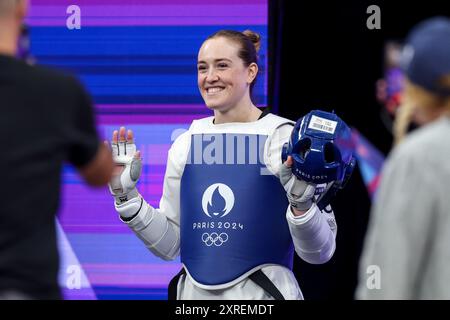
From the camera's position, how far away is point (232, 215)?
3828 mm

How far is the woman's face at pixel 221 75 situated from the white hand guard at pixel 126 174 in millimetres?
367

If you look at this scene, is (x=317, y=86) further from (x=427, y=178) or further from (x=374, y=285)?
(x=427, y=178)

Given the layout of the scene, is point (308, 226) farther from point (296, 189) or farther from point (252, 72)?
point (252, 72)

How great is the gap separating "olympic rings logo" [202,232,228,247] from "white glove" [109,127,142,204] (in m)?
0.35

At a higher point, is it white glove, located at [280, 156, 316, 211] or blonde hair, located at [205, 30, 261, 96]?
blonde hair, located at [205, 30, 261, 96]

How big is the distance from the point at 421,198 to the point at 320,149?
132cm

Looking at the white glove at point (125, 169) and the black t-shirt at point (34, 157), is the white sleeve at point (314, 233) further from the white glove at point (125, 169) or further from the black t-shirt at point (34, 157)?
the black t-shirt at point (34, 157)

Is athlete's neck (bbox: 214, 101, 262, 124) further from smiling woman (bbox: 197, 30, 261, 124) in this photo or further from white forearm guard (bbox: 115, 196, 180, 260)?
white forearm guard (bbox: 115, 196, 180, 260)

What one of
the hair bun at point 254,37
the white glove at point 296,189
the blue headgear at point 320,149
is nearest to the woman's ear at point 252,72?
the hair bun at point 254,37

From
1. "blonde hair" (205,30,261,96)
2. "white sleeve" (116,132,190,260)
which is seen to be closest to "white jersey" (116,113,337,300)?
"white sleeve" (116,132,190,260)

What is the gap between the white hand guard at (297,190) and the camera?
3627 mm

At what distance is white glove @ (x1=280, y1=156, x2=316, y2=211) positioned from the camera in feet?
11.9

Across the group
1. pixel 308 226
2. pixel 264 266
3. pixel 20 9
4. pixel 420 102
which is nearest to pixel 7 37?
pixel 20 9

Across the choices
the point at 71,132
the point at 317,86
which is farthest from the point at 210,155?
the point at 71,132
